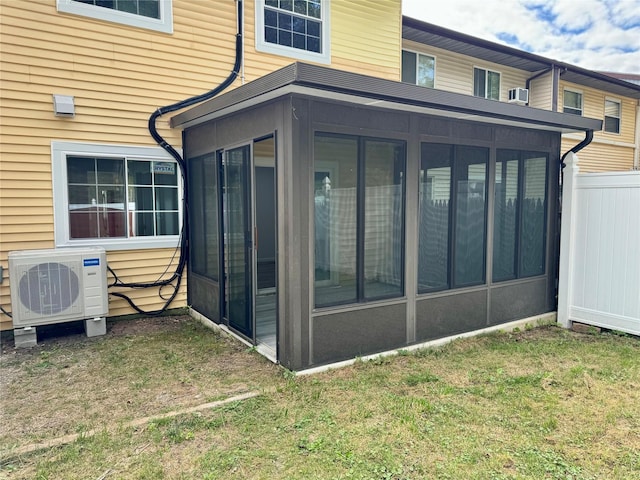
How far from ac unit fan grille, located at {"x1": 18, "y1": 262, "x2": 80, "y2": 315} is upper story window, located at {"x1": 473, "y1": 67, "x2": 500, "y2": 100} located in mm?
9712

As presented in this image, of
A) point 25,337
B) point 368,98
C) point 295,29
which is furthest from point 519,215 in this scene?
point 25,337

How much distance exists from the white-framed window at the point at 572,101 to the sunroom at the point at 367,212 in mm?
7842

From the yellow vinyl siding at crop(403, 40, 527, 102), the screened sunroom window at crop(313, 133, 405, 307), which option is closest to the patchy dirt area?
the screened sunroom window at crop(313, 133, 405, 307)

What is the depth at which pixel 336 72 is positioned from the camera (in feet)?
10.8

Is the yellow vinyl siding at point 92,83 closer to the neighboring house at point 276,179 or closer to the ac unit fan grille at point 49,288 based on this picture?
the neighboring house at point 276,179

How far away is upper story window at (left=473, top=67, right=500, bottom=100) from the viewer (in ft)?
35.3

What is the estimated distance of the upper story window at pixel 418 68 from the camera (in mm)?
9586

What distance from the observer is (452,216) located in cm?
468

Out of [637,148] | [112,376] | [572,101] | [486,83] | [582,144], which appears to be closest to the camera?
[112,376]

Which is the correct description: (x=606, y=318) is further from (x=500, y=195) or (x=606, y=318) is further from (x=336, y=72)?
(x=336, y=72)

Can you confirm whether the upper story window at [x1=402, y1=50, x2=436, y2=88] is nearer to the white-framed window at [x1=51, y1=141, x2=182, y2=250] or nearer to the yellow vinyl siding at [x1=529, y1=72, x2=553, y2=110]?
the yellow vinyl siding at [x1=529, y1=72, x2=553, y2=110]

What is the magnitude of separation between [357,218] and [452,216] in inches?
50.0

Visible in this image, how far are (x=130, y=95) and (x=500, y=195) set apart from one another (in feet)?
15.3

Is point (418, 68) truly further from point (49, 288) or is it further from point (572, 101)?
point (49, 288)
